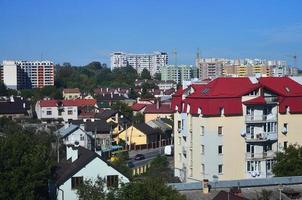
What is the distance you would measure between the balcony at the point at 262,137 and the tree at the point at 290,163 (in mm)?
3945

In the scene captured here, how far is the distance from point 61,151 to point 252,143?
564 inches

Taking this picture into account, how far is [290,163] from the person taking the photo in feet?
96.0

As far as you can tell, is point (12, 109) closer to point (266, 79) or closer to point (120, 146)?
point (120, 146)

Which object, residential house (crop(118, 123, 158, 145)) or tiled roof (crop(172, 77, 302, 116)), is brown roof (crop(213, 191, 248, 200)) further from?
residential house (crop(118, 123, 158, 145))

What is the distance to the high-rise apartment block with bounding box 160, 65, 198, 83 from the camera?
16688 centimetres

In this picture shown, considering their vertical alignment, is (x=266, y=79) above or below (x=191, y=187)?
above

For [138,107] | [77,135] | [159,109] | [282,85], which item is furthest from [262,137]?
[138,107]

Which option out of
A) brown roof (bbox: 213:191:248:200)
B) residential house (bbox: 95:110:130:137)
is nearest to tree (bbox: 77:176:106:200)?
brown roof (bbox: 213:191:248:200)

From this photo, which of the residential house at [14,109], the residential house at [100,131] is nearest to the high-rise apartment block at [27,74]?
the residential house at [14,109]

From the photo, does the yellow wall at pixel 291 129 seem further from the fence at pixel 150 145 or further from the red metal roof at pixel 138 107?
the red metal roof at pixel 138 107

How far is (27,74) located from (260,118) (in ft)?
396

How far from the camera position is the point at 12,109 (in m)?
81.4

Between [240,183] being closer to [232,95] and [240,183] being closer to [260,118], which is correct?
[232,95]

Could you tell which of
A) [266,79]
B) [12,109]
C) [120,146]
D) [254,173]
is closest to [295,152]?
[254,173]
